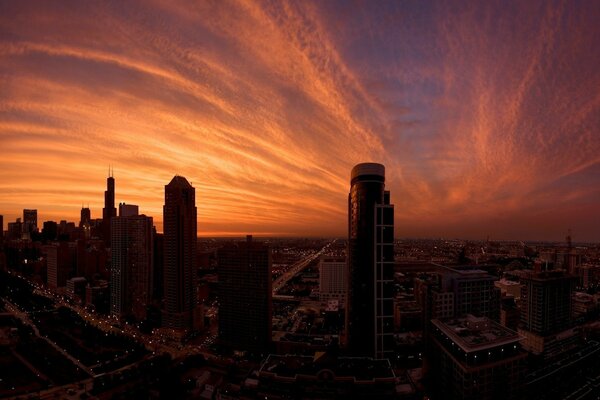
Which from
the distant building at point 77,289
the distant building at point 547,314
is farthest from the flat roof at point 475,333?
the distant building at point 77,289

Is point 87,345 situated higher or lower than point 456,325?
lower

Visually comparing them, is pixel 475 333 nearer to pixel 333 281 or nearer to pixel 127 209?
pixel 333 281

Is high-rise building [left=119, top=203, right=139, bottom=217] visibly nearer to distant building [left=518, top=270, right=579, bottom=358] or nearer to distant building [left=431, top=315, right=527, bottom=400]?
distant building [left=431, top=315, right=527, bottom=400]

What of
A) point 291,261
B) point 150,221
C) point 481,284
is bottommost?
point 291,261

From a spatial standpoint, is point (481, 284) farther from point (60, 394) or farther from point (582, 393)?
point (60, 394)

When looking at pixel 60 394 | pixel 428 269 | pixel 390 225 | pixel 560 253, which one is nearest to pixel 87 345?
pixel 60 394

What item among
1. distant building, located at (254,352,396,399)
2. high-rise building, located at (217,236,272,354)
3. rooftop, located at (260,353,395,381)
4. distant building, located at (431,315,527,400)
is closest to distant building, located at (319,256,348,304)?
high-rise building, located at (217,236,272,354)
